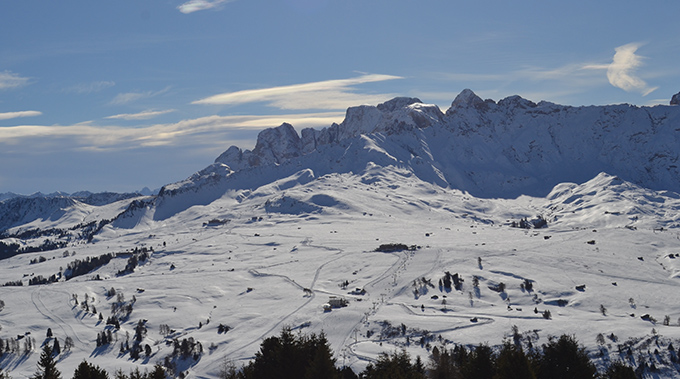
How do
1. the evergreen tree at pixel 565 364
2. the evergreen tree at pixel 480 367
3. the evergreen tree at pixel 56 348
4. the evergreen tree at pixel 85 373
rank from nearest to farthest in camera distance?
1. the evergreen tree at pixel 85 373
2. the evergreen tree at pixel 480 367
3. the evergreen tree at pixel 565 364
4. the evergreen tree at pixel 56 348

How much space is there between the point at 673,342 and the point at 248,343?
357 ft

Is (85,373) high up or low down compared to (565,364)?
up

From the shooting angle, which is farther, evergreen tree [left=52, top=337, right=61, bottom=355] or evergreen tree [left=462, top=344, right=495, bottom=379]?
evergreen tree [left=52, top=337, right=61, bottom=355]

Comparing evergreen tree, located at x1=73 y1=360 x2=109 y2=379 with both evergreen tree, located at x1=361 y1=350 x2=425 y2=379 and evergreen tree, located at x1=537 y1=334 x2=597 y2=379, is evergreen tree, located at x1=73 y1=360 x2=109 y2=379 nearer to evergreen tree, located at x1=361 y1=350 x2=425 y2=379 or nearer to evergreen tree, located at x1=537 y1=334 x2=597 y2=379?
evergreen tree, located at x1=361 y1=350 x2=425 y2=379

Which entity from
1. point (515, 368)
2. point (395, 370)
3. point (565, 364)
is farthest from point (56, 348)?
point (515, 368)

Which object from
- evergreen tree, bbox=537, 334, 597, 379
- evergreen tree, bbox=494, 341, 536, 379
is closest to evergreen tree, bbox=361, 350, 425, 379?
evergreen tree, bbox=494, 341, 536, 379

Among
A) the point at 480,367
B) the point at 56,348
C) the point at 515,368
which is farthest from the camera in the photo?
the point at 56,348

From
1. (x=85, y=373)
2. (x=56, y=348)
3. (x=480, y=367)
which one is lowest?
(x=56, y=348)

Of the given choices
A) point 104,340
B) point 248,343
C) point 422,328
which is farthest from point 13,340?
point 422,328

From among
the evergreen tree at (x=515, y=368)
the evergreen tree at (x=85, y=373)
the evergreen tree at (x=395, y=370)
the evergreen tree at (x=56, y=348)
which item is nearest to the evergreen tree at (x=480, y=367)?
the evergreen tree at (x=395, y=370)

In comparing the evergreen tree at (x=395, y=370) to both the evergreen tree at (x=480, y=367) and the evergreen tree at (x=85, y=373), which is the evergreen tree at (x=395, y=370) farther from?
the evergreen tree at (x=85, y=373)

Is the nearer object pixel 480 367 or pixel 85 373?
pixel 85 373

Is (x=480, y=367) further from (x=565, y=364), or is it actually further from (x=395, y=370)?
(x=395, y=370)

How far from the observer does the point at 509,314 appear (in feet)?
619
